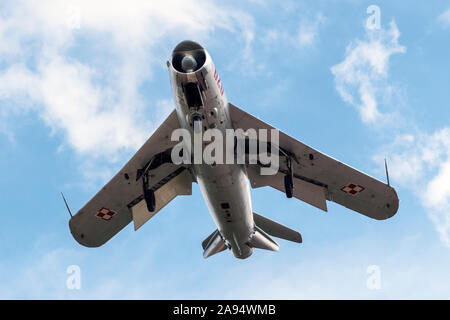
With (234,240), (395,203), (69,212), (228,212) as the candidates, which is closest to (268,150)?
(228,212)

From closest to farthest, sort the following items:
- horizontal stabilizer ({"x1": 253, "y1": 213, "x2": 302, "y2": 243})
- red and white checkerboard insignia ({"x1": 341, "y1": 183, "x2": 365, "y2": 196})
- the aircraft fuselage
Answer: the aircraft fuselage → red and white checkerboard insignia ({"x1": 341, "y1": 183, "x2": 365, "y2": 196}) → horizontal stabilizer ({"x1": 253, "y1": 213, "x2": 302, "y2": 243})

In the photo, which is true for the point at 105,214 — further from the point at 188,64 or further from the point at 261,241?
the point at 188,64

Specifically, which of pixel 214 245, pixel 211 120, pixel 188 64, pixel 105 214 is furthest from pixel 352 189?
pixel 105 214

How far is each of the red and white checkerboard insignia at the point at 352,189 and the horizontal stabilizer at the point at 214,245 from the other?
18.4ft

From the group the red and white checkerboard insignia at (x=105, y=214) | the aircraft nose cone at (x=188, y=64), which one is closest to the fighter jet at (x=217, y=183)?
the red and white checkerboard insignia at (x=105, y=214)

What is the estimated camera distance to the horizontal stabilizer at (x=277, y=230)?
23.6 metres

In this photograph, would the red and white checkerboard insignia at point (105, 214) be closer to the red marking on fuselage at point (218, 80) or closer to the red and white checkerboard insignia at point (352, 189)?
the red marking on fuselage at point (218, 80)

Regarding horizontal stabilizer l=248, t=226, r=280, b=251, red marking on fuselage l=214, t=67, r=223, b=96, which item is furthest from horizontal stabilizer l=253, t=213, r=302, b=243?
red marking on fuselage l=214, t=67, r=223, b=96

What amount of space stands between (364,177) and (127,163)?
28.9 feet

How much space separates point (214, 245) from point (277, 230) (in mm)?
2820

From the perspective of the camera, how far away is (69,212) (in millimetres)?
21562

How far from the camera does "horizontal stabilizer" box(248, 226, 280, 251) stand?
878 inches

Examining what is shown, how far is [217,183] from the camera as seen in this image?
18.2 metres

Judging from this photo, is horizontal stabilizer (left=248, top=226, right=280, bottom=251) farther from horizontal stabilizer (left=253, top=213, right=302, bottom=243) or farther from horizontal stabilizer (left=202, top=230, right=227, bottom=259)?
horizontal stabilizer (left=202, top=230, right=227, bottom=259)
